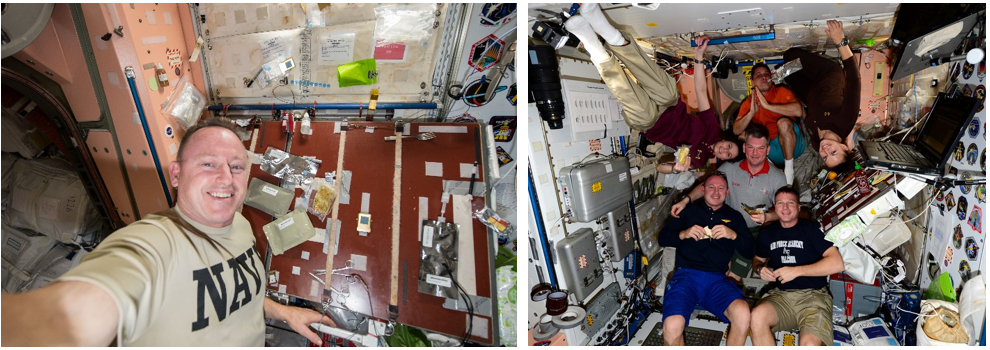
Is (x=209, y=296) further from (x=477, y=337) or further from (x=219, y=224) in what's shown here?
(x=477, y=337)

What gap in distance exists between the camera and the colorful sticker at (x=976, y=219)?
217 cm

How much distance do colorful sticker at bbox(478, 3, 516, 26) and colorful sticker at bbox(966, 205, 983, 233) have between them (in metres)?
2.48

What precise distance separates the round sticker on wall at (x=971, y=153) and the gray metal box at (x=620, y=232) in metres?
1.88

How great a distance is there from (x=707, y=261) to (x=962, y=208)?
1524 millimetres

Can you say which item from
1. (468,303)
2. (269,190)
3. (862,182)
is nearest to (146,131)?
(269,190)

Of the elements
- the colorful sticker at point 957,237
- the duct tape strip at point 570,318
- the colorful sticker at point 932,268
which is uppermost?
the colorful sticker at point 957,237

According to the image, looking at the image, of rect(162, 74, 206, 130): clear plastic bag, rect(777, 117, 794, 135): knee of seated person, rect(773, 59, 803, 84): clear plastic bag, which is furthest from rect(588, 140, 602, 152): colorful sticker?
rect(162, 74, 206, 130): clear plastic bag

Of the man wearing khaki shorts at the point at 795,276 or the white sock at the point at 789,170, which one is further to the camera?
the white sock at the point at 789,170

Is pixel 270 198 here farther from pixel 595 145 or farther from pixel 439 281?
pixel 595 145

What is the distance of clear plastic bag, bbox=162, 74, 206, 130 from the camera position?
3119 mm

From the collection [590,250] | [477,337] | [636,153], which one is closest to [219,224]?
[477,337]

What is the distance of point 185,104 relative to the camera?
3.28 metres

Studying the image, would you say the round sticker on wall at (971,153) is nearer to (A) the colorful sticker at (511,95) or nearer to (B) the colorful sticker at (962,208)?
(B) the colorful sticker at (962,208)

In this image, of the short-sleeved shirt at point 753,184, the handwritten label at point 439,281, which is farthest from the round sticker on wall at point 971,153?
the handwritten label at point 439,281
